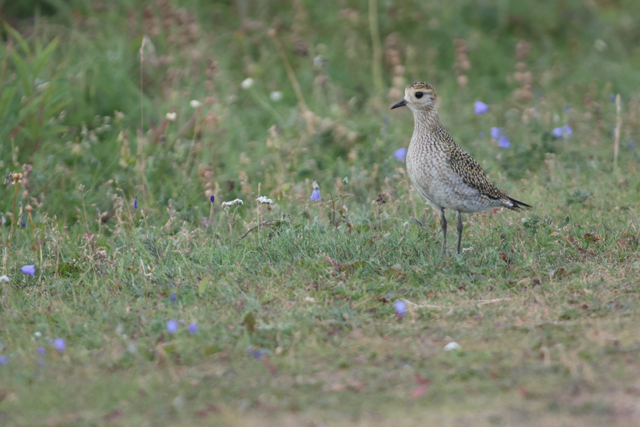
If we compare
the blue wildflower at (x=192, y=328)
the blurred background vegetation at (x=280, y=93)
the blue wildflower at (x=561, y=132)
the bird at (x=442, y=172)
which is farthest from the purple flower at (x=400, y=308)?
the blue wildflower at (x=561, y=132)

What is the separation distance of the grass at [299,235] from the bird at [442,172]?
30 centimetres

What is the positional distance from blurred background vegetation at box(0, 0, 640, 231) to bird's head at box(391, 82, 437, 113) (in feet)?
2.90

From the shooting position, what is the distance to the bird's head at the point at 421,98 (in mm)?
6023

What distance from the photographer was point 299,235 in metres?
5.70

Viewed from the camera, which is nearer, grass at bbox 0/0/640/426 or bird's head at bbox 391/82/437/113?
grass at bbox 0/0/640/426

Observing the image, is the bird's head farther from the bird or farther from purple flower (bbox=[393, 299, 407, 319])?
purple flower (bbox=[393, 299, 407, 319])

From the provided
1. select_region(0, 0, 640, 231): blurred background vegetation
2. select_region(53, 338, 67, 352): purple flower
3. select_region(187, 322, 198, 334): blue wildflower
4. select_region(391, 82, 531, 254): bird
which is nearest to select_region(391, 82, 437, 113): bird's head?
select_region(391, 82, 531, 254): bird

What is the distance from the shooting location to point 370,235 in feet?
18.8

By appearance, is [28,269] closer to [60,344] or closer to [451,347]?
[60,344]

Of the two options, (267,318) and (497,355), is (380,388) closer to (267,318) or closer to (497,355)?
(497,355)

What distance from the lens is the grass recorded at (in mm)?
3822

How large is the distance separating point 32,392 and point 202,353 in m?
0.91

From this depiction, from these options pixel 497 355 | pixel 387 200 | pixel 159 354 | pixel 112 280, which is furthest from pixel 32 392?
pixel 387 200

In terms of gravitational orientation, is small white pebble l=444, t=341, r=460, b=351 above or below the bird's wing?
below
